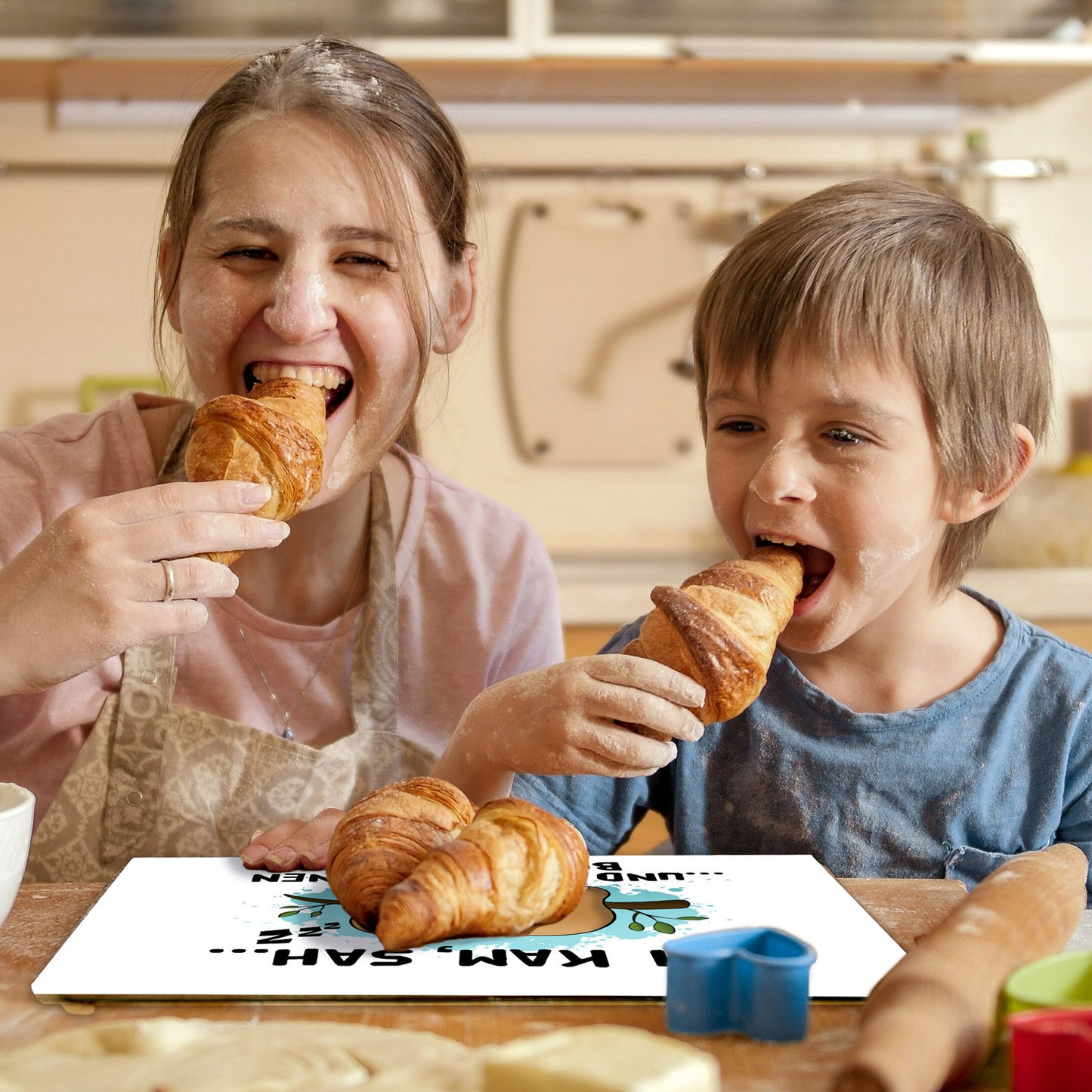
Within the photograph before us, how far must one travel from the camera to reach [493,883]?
720 mm

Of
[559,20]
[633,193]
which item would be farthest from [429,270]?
[633,193]

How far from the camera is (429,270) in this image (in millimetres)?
1339

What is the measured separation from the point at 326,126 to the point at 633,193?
Answer: 178cm

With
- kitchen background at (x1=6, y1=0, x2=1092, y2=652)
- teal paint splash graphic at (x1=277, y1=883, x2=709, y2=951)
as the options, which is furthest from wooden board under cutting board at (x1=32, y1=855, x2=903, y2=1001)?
kitchen background at (x1=6, y1=0, x2=1092, y2=652)

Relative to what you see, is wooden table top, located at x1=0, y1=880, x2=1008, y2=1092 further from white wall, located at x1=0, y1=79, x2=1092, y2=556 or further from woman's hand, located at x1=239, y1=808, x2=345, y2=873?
white wall, located at x1=0, y1=79, x2=1092, y2=556

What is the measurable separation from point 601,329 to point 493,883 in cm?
233

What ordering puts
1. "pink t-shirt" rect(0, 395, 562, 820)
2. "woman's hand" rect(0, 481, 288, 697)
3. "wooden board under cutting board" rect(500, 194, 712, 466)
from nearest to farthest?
"woman's hand" rect(0, 481, 288, 697), "pink t-shirt" rect(0, 395, 562, 820), "wooden board under cutting board" rect(500, 194, 712, 466)

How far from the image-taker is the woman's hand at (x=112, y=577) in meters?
0.98

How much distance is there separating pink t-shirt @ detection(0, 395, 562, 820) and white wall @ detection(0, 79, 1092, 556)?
127cm

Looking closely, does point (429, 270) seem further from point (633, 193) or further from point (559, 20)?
point (633, 193)

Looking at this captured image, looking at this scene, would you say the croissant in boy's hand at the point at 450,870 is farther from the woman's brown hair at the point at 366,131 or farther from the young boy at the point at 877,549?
the woman's brown hair at the point at 366,131

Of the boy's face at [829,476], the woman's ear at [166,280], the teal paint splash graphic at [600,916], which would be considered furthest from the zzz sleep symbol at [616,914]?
the woman's ear at [166,280]

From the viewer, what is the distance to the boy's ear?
1.14 meters

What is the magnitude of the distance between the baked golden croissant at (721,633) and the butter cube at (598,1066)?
1.35 ft
